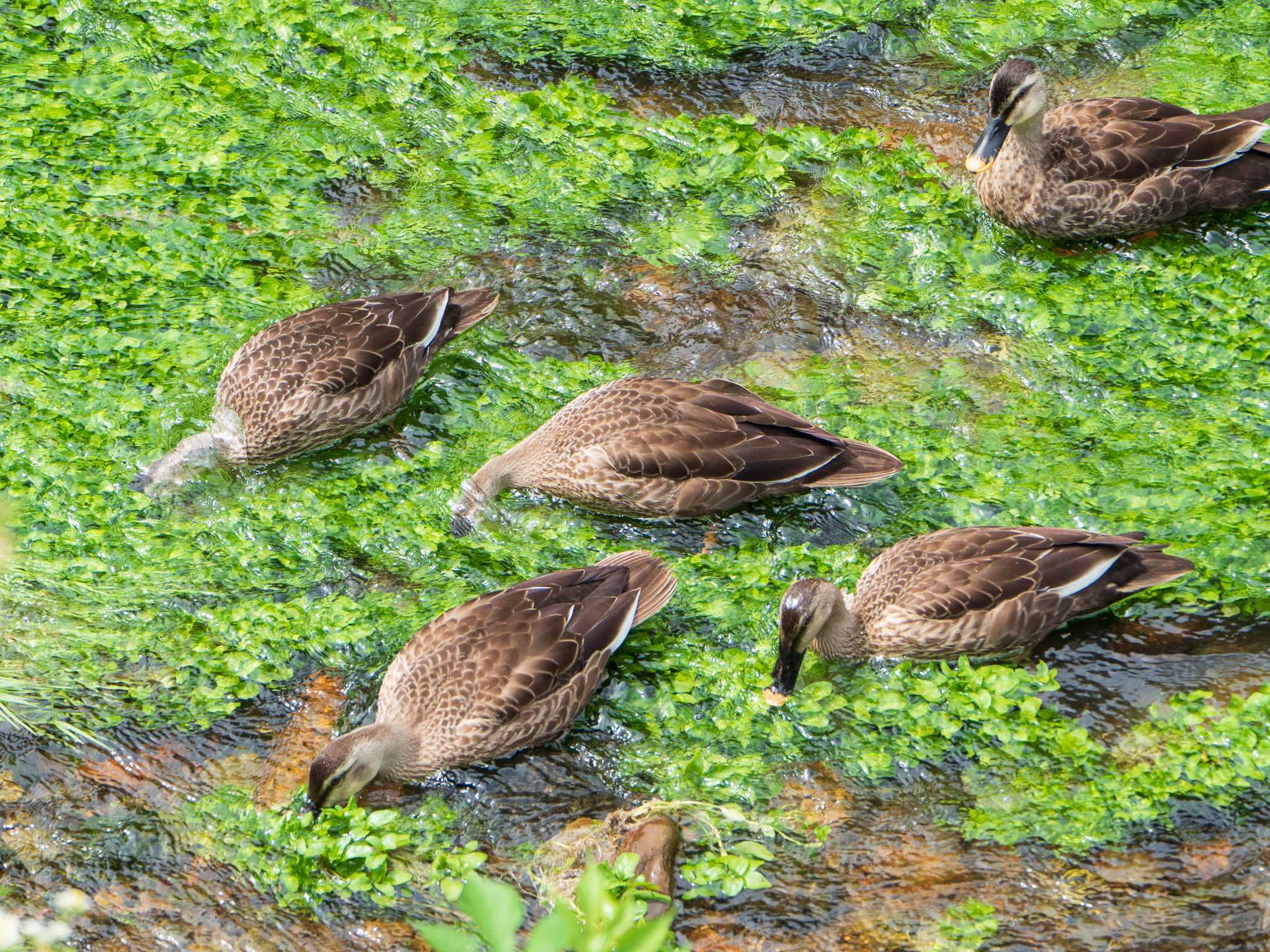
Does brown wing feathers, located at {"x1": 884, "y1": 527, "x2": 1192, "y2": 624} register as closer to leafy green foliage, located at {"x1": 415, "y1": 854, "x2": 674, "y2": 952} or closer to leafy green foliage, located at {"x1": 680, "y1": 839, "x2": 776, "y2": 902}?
leafy green foliage, located at {"x1": 680, "y1": 839, "x2": 776, "y2": 902}

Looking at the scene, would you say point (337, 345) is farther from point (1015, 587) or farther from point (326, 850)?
point (1015, 587)

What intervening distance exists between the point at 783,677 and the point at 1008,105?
4.85 metres

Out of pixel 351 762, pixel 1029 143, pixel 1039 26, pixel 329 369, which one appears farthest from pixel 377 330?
pixel 1039 26

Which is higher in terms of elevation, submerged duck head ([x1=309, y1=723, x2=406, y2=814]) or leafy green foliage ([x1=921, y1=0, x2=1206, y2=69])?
leafy green foliage ([x1=921, y1=0, x2=1206, y2=69])

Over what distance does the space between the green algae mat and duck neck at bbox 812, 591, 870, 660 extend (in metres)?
0.12

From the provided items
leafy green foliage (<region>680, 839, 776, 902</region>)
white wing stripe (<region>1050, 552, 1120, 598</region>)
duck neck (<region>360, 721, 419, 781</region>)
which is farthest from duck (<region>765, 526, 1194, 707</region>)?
duck neck (<region>360, 721, 419, 781</region>)

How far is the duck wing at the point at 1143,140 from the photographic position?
31.6 feet

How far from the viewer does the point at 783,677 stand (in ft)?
23.0

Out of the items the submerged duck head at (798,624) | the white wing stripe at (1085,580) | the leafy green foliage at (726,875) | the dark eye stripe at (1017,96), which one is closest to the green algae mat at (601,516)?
the leafy green foliage at (726,875)

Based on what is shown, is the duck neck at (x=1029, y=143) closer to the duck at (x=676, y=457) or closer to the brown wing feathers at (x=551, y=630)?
the duck at (x=676, y=457)

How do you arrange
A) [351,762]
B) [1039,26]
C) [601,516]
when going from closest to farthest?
[351,762] → [601,516] → [1039,26]

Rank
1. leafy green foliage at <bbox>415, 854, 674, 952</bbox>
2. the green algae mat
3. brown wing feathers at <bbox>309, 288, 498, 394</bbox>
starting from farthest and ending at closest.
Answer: brown wing feathers at <bbox>309, 288, 498, 394</bbox>
the green algae mat
leafy green foliage at <bbox>415, 854, 674, 952</bbox>

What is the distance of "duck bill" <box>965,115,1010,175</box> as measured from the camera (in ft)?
31.8

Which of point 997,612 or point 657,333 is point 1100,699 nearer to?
point 997,612
